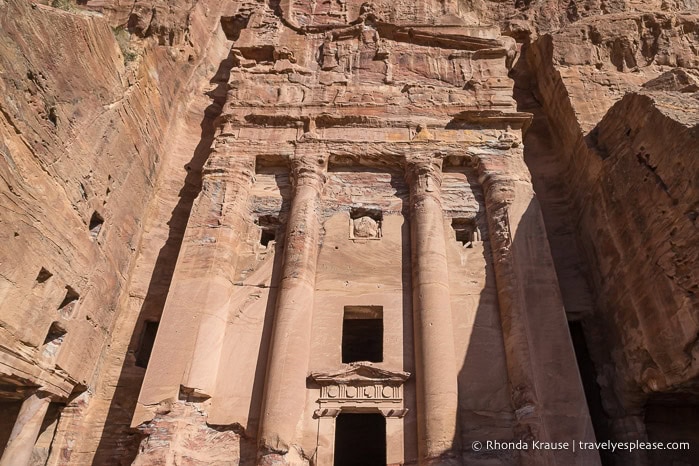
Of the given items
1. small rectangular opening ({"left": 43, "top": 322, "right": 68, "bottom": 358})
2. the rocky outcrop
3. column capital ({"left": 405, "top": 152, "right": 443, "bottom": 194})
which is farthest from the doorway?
small rectangular opening ({"left": 43, "top": 322, "right": 68, "bottom": 358})

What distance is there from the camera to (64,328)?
875 cm

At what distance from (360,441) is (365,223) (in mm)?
6201

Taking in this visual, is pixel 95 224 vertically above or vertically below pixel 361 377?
above

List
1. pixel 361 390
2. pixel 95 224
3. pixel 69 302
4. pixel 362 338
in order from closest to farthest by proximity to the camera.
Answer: pixel 69 302
pixel 361 390
pixel 95 224
pixel 362 338

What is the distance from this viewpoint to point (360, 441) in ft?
45.0

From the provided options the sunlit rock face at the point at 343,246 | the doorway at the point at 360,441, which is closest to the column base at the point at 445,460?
the sunlit rock face at the point at 343,246

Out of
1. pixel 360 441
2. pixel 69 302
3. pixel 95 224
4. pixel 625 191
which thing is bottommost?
pixel 360 441

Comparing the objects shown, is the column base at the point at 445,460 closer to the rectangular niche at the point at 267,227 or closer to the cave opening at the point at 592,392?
the cave opening at the point at 592,392

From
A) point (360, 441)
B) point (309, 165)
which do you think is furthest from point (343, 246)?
point (360, 441)

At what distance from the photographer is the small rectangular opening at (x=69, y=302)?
8.84 meters

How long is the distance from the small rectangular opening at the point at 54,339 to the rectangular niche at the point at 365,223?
5935mm

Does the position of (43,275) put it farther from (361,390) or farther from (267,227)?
Result: (361,390)

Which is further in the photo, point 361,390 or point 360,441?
point 360,441

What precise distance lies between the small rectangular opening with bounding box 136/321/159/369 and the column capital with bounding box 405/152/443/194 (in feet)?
21.8
